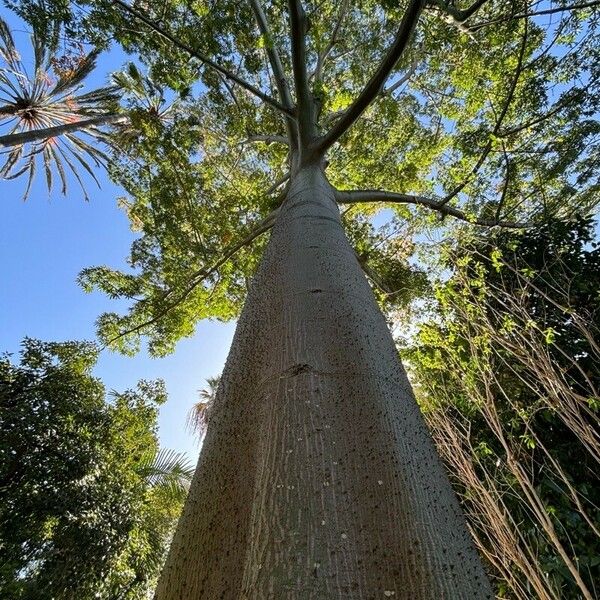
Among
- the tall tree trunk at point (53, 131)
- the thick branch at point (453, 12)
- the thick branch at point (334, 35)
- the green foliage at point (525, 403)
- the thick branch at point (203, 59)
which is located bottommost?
the green foliage at point (525, 403)

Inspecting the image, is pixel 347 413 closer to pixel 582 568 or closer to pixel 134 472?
pixel 582 568

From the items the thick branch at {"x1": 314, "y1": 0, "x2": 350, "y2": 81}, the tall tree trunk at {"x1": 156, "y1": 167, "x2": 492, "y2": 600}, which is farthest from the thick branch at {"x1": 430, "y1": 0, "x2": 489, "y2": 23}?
the tall tree trunk at {"x1": 156, "y1": 167, "x2": 492, "y2": 600}

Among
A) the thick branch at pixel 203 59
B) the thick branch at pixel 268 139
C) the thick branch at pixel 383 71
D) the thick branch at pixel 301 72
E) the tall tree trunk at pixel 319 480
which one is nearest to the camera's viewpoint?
the tall tree trunk at pixel 319 480

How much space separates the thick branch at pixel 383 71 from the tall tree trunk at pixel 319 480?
187cm

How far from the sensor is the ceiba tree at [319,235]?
745 mm

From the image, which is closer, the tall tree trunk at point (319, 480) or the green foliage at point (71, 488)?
the tall tree trunk at point (319, 480)

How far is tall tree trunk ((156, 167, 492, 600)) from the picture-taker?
2.16ft

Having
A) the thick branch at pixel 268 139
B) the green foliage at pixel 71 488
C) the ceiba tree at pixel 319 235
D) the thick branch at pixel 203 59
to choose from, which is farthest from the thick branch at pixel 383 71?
the green foliage at pixel 71 488

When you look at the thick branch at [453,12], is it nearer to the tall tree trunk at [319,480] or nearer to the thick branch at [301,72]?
the thick branch at [301,72]

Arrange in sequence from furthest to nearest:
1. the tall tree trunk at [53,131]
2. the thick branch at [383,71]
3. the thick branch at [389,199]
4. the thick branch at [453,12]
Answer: the tall tree trunk at [53,131] < the thick branch at [389,199] < the thick branch at [453,12] < the thick branch at [383,71]

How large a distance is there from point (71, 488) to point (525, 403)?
18.0 ft

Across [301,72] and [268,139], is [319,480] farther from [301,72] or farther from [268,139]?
[268,139]

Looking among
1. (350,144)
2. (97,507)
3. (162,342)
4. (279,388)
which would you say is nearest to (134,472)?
(97,507)

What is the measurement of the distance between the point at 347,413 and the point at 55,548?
18.3 feet
